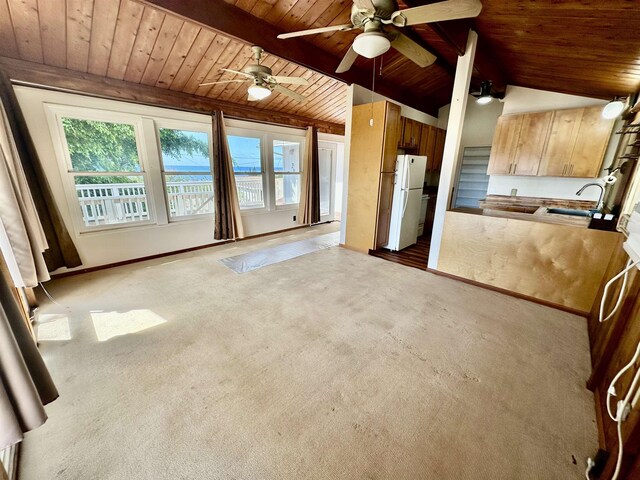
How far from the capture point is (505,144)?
166 inches

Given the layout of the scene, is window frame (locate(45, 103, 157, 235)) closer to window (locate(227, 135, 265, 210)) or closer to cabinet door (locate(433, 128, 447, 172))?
window (locate(227, 135, 265, 210))

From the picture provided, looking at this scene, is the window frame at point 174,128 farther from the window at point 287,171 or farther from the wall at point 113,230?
the window at point 287,171

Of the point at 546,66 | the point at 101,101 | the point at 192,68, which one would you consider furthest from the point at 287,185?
the point at 546,66

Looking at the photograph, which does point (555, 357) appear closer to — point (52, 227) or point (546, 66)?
point (546, 66)

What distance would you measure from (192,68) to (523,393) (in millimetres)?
4706

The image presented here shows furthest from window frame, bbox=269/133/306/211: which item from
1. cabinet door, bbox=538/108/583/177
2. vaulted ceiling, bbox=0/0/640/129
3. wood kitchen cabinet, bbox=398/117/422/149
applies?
cabinet door, bbox=538/108/583/177

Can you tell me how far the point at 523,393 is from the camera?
162 cm

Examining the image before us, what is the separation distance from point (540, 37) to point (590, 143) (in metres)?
2.07

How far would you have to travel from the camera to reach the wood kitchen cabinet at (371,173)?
12.2ft

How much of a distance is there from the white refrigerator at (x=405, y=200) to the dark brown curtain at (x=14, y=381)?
4.02 metres

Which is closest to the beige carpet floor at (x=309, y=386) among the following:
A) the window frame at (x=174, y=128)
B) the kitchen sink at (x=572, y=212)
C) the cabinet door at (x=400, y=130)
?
the kitchen sink at (x=572, y=212)

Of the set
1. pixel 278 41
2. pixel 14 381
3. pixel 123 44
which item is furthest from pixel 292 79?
pixel 14 381

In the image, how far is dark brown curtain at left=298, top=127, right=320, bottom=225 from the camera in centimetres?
552

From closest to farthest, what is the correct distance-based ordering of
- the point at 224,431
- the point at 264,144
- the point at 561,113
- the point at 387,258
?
the point at 224,431 < the point at 561,113 < the point at 387,258 < the point at 264,144
